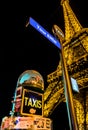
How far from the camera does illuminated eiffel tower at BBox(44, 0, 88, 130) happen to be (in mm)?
14781

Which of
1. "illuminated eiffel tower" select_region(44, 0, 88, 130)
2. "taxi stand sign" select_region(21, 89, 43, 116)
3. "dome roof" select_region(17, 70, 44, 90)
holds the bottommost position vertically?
"taxi stand sign" select_region(21, 89, 43, 116)

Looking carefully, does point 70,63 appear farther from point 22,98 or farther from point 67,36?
point 22,98

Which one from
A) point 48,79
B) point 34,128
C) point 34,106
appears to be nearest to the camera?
point 34,128

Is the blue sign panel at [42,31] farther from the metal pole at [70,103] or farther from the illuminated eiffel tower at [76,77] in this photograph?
the illuminated eiffel tower at [76,77]

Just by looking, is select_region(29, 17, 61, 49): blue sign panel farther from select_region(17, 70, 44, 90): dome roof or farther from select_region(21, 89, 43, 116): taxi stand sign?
select_region(21, 89, 43, 116): taxi stand sign

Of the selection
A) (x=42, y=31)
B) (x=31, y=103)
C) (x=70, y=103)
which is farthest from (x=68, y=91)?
(x=42, y=31)

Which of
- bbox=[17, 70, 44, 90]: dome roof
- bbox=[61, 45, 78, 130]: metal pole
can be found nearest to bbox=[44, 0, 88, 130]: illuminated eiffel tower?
bbox=[17, 70, 44, 90]: dome roof

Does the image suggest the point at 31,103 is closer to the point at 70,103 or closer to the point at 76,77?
the point at 70,103

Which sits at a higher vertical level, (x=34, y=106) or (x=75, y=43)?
(x=75, y=43)

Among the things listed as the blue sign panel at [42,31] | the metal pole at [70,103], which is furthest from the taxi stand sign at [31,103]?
the blue sign panel at [42,31]

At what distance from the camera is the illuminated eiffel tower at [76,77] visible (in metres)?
14.8

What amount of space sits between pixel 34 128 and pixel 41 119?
0.23 meters

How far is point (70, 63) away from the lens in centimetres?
1825

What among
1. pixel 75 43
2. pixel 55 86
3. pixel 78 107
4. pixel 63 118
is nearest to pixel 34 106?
pixel 78 107
